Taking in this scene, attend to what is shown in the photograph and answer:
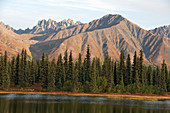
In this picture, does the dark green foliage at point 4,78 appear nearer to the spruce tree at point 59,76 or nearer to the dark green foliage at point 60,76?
the spruce tree at point 59,76

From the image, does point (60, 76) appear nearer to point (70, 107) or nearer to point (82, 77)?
point (82, 77)

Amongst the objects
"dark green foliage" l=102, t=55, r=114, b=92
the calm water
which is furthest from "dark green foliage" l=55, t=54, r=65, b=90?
the calm water

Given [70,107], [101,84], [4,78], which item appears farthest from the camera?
[101,84]

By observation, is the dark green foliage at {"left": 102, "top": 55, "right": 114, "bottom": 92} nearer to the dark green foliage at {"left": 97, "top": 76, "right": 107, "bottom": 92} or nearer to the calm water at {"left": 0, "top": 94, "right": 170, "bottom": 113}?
the dark green foliage at {"left": 97, "top": 76, "right": 107, "bottom": 92}

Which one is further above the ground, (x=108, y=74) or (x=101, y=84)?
(x=108, y=74)

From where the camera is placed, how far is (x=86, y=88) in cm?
14462

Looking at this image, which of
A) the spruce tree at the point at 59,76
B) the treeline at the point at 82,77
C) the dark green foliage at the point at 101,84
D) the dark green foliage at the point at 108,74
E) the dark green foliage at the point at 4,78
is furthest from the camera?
the spruce tree at the point at 59,76

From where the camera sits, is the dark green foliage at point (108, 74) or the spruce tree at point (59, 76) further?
the spruce tree at point (59, 76)

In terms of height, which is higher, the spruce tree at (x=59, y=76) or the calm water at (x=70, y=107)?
the spruce tree at (x=59, y=76)

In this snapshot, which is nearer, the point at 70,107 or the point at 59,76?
the point at 70,107

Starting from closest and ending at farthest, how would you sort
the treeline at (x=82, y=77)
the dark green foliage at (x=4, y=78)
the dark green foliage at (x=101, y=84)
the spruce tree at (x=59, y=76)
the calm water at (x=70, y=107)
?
the calm water at (x=70, y=107)
the dark green foliage at (x=4, y=78)
the treeline at (x=82, y=77)
the dark green foliage at (x=101, y=84)
the spruce tree at (x=59, y=76)

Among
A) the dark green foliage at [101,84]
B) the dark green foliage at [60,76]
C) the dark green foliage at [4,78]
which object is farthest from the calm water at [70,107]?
Result: the dark green foliage at [60,76]

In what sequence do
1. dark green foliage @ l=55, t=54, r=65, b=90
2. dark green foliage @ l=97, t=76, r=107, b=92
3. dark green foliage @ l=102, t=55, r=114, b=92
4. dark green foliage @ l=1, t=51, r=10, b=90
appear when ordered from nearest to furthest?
dark green foliage @ l=1, t=51, r=10, b=90, dark green foliage @ l=97, t=76, r=107, b=92, dark green foliage @ l=102, t=55, r=114, b=92, dark green foliage @ l=55, t=54, r=65, b=90

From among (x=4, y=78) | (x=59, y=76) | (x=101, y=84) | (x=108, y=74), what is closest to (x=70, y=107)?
(x=101, y=84)
